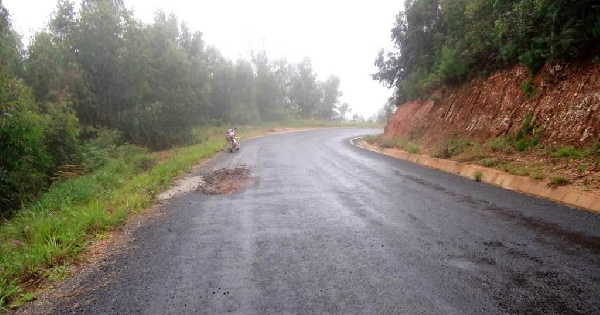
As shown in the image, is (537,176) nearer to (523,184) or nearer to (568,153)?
(523,184)

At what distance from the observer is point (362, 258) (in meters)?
4.77

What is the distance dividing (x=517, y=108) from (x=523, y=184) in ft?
16.7

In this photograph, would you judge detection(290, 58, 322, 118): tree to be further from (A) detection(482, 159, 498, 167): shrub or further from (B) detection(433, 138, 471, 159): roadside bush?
(A) detection(482, 159, 498, 167): shrub

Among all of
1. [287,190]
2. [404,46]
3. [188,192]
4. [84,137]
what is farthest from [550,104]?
[84,137]

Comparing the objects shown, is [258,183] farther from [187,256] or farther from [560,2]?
[560,2]

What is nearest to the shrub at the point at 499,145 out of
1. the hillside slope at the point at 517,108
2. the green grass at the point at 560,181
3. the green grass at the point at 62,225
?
the hillside slope at the point at 517,108

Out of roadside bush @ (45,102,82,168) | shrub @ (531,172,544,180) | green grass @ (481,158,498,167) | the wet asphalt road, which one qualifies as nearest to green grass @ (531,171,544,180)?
shrub @ (531,172,544,180)

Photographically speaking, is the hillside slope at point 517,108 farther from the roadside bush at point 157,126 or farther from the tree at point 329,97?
the tree at point 329,97

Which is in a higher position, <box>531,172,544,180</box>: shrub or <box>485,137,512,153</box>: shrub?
<box>485,137,512,153</box>: shrub

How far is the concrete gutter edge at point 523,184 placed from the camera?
699 centimetres

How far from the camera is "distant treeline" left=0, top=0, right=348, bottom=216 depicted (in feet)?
36.7

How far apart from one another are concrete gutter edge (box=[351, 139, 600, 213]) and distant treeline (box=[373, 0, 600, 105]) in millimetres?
3977

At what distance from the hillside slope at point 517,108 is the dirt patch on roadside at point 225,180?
814cm

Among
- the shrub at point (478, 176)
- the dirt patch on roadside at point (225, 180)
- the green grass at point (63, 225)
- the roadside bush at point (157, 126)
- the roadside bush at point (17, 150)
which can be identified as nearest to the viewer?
the green grass at point (63, 225)
